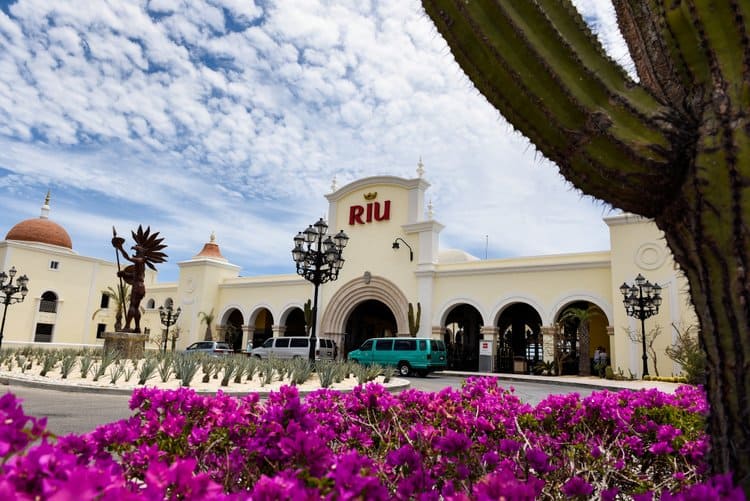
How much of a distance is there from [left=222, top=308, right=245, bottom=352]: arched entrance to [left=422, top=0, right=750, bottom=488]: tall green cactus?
105 ft

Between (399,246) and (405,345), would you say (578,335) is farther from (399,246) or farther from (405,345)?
(399,246)

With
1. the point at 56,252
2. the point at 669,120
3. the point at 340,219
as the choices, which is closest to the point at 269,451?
the point at 669,120

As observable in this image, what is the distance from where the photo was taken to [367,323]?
30.8 m

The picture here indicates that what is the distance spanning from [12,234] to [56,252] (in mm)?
2928

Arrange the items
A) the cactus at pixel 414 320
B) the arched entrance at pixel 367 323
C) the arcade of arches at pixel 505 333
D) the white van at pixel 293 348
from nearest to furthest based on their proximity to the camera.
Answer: the white van at pixel 293 348, the arcade of arches at pixel 505 333, the cactus at pixel 414 320, the arched entrance at pixel 367 323

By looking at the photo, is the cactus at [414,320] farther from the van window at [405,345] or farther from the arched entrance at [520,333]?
the arched entrance at [520,333]

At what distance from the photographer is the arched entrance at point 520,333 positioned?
26.9 meters

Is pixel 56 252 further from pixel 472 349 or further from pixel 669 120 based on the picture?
pixel 669 120

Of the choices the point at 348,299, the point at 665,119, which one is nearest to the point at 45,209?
the point at 348,299

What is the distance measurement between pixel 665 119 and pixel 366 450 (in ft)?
8.45

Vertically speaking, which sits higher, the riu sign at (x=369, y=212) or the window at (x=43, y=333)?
the riu sign at (x=369, y=212)

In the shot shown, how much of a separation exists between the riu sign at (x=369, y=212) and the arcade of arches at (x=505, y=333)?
4367 mm

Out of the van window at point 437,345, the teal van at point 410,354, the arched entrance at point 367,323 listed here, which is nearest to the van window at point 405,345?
the teal van at point 410,354

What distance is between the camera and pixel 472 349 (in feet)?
92.4
